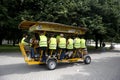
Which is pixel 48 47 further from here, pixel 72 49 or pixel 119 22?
pixel 119 22

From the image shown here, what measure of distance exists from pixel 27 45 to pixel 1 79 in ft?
11.4

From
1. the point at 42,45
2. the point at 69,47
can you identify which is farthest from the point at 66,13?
the point at 42,45

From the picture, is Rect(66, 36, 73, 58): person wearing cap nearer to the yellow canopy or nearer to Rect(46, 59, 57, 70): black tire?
the yellow canopy

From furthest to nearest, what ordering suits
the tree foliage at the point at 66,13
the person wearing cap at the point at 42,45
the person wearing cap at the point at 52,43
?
the tree foliage at the point at 66,13
the person wearing cap at the point at 52,43
the person wearing cap at the point at 42,45

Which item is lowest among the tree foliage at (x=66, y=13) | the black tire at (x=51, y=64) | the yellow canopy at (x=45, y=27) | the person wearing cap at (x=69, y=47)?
the black tire at (x=51, y=64)

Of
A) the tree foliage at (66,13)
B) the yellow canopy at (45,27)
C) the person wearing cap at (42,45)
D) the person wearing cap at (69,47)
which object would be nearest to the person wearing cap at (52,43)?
the person wearing cap at (42,45)

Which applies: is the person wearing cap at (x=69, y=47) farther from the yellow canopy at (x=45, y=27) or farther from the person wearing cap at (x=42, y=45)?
the person wearing cap at (x=42, y=45)

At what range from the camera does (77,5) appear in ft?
78.8

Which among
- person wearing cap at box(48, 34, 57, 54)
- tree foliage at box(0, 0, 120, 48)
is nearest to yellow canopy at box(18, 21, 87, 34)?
person wearing cap at box(48, 34, 57, 54)

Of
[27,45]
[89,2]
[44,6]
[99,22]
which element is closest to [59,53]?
[27,45]

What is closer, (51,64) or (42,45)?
(42,45)

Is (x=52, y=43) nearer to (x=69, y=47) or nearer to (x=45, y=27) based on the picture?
(x=45, y=27)

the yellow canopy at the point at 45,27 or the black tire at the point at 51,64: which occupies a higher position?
the yellow canopy at the point at 45,27

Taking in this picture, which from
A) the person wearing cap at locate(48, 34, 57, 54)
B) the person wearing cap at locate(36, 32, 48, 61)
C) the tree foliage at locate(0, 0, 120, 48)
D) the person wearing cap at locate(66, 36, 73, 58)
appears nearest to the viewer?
the person wearing cap at locate(36, 32, 48, 61)
